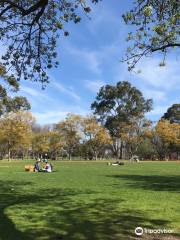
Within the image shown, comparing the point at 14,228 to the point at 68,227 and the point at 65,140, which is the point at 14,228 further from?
the point at 65,140

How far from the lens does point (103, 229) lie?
34.5 ft

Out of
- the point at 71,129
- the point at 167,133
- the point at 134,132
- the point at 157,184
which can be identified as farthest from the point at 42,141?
the point at 157,184

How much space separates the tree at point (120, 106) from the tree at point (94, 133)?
2969mm

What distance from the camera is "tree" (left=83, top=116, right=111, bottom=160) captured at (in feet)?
346

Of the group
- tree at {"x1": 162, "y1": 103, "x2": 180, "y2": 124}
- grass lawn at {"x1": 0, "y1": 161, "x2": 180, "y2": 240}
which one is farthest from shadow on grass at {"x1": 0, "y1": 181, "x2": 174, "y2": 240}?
tree at {"x1": 162, "y1": 103, "x2": 180, "y2": 124}

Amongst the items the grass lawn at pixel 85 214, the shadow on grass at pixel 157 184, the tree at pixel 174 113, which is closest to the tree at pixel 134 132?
the tree at pixel 174 113

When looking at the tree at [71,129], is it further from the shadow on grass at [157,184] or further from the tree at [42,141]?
the shadow on grass at [157,184]

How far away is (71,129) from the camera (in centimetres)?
11025

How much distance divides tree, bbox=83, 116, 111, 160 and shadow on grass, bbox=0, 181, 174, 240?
88.8 m

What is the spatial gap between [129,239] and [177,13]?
20.8ft

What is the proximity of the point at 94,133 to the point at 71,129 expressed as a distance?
643cm

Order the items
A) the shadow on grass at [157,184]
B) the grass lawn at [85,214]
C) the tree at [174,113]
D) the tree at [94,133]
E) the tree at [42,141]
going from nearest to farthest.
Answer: the grass lawn at [85,214]
the shadow on grass at [157,184]
the tree at [94,133]
the tree at [42,141]
the tree at [174,113]

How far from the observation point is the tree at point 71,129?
10800 centimetres

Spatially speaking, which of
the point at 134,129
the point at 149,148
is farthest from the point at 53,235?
the point at 149,148
